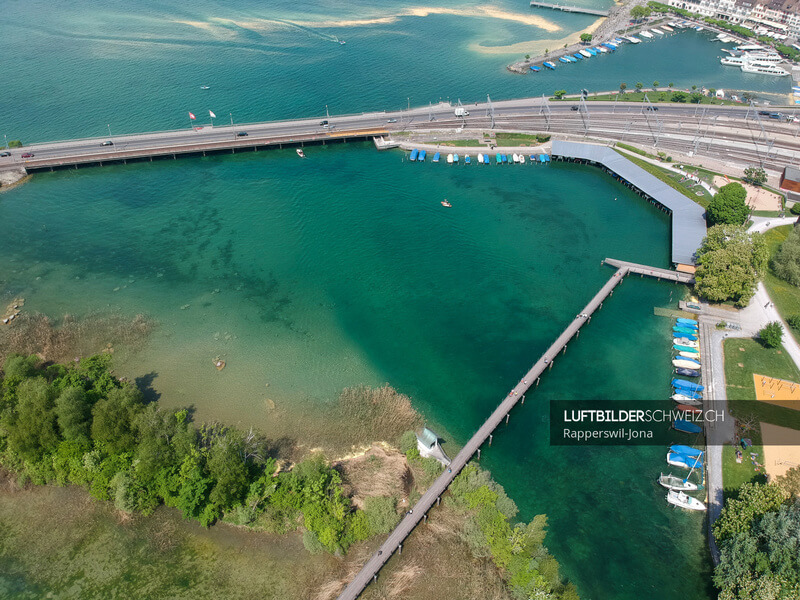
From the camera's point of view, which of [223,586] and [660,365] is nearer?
[223,586]

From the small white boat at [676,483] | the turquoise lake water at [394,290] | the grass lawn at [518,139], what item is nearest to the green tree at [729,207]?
the turquoise lake water at [394,290]

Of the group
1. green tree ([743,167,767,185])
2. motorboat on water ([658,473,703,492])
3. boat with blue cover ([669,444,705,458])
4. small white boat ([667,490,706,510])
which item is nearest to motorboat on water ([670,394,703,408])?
boat with blue cover ([669,444,705,458])

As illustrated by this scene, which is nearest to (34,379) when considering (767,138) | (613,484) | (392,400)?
(392,400)

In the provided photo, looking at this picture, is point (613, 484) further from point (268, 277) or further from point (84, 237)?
point (84, 237)

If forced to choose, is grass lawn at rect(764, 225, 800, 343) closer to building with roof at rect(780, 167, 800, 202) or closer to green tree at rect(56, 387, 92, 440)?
building with roof at rect(780, 167, 800, 202)

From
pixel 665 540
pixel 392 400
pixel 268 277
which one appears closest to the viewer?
pixel 665 540

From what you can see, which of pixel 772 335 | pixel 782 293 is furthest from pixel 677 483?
pixel 782 293
